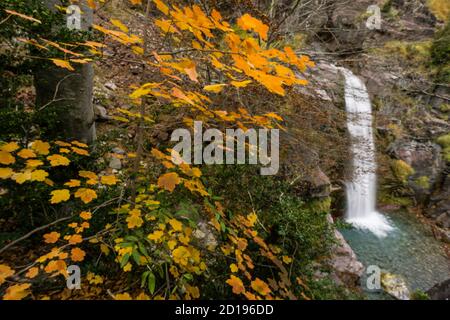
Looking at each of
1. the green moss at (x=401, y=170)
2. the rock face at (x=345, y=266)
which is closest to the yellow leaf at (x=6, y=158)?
the rock face at (x=345, y=266)

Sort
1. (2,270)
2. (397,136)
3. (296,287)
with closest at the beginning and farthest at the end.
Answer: (2,270) → (296,287) → (397,136)

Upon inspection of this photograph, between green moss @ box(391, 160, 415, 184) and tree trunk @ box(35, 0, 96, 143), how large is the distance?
10.3m

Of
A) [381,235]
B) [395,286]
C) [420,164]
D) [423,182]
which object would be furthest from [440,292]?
[420,164]

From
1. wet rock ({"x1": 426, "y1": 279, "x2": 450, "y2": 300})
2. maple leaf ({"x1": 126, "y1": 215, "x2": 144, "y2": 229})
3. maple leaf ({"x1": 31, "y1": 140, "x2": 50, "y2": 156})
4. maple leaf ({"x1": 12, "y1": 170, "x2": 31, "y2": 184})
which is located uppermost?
maple leaf ({"x1": 31, "y1": 140, "x2": 50, "y2": 156})

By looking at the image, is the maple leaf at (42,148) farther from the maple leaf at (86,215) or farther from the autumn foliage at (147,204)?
the maple leaf at (86,215)

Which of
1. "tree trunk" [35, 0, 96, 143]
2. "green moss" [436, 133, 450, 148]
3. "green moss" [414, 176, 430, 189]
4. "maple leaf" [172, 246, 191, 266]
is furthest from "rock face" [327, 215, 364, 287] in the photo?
"green moss" [436, 133, 450, 148]

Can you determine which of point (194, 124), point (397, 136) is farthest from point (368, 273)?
point (397, 136)

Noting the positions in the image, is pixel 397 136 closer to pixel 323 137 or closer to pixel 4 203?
pixel 323 137

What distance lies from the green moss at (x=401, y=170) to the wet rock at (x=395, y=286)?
16.1 feet

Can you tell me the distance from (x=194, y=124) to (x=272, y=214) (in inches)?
53.2

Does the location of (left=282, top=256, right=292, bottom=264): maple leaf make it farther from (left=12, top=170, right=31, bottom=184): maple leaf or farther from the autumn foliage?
(left=12, top=170, right=31, bottom=184): maple leaf

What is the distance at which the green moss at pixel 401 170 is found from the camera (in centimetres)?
923

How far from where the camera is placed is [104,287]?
1.93 metres

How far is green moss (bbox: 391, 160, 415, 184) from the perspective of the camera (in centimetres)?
923
